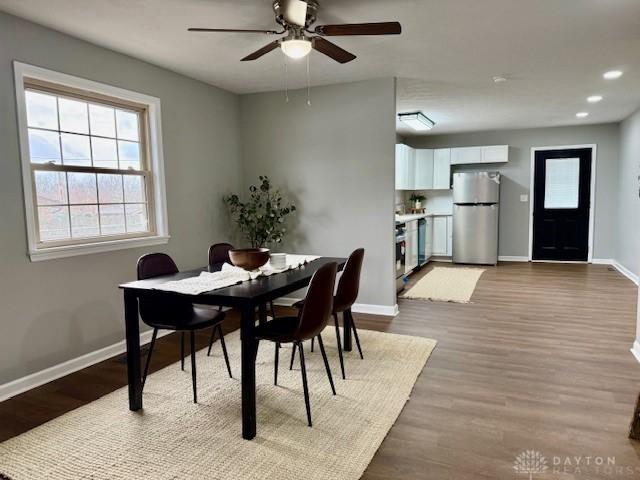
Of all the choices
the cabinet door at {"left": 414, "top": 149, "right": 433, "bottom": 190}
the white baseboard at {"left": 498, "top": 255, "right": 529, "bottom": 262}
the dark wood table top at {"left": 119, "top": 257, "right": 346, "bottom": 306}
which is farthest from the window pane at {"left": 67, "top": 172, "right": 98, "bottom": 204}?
the white baseboard at {"left": 498, "top": 255, "right": 529, "bottom": 262}

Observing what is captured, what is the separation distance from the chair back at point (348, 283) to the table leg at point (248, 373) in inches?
35.4

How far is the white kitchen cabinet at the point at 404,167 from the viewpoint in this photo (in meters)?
6.98

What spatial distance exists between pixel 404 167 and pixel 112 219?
191 inches

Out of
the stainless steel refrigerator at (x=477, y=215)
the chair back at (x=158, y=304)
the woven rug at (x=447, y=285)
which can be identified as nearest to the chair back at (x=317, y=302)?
the chair back at (x=158, y=304)

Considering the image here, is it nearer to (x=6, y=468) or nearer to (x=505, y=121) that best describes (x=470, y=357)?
(x=6, y=468)

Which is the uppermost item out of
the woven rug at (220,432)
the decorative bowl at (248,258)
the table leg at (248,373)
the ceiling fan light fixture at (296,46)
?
the ceiling fan light fixture at (296,46)

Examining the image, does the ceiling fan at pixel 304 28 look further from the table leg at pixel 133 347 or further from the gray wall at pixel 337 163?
the gray wall at pixel 337 163

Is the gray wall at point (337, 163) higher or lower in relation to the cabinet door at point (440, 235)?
higher

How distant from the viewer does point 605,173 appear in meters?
7.33

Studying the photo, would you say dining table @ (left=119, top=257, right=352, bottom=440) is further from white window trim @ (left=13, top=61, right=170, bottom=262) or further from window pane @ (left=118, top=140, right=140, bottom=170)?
window pane @ (left=118, top=140, right=140, bottom=170)

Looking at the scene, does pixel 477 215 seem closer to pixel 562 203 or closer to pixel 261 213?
pixel 562 203

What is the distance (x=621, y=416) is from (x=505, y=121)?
546cm

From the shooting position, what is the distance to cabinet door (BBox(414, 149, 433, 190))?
806 centimetres

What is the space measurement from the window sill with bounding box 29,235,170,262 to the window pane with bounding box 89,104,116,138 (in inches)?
35.0
